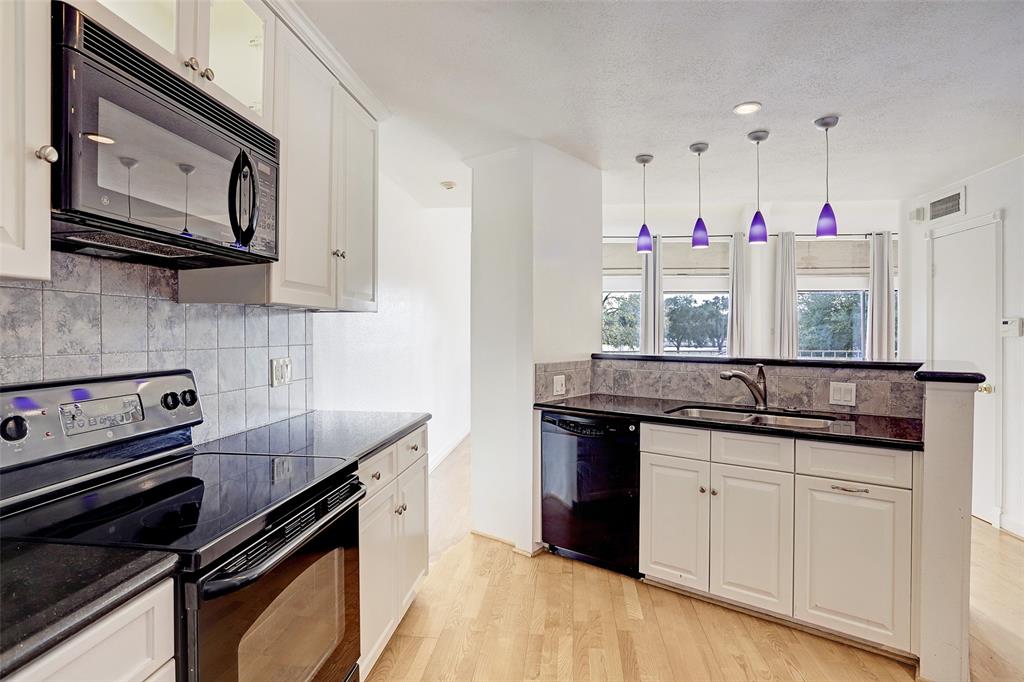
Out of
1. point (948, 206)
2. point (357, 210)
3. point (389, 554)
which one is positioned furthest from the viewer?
point (948, 206)

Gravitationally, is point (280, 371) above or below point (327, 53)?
below

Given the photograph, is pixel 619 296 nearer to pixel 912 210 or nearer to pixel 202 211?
pixel 912 210

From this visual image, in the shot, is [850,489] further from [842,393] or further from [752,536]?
[842,393]

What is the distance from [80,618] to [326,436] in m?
1.21

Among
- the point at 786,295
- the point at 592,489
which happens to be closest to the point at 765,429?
the point at 592,489

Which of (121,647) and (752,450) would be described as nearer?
(121,647)

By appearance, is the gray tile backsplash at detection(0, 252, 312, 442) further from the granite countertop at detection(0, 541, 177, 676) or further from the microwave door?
the granite countertop at detection(0, 541, 177, 676)

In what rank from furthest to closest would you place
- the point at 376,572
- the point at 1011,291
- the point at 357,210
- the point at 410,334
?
the point at 410,334 → the point at 1011,291 → the point at 357,210 → the point at 376,572

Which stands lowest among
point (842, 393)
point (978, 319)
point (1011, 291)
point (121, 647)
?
point (121, 647)

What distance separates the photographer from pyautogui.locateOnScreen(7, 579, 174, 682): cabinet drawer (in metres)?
0.74

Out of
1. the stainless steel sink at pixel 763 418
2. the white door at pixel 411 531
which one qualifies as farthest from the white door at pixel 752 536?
the white door at pixel 411 531

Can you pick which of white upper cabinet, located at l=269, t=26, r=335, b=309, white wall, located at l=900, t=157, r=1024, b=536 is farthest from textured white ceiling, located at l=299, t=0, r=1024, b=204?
white wall, located at l=900, t=157, r=1024, b=536

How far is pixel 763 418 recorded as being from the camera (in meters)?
2.67

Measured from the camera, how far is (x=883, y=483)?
2.07 metres
